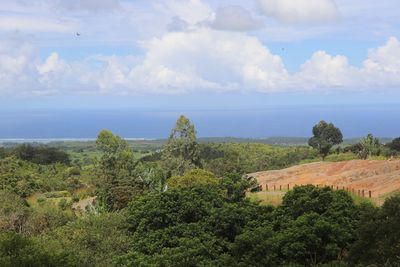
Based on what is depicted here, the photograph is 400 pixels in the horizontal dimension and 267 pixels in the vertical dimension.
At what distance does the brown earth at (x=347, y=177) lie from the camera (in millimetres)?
29078

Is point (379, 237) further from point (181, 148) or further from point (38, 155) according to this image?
point (38, 155)

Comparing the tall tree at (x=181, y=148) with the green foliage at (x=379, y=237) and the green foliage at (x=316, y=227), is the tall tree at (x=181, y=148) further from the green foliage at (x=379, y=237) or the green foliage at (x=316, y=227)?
the green foliage at (x=379, y=237)

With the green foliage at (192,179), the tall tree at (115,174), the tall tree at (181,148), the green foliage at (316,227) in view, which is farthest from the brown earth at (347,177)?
the tall tree at (115,174)

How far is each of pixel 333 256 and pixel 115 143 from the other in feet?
76.6

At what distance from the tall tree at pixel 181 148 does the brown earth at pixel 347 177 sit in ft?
20.9

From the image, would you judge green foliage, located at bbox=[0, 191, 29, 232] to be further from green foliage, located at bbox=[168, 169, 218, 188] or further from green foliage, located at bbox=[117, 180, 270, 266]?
green foliage, located at bbox=[168, 169, 218, 188]

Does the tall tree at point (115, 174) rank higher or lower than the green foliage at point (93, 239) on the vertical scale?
higher

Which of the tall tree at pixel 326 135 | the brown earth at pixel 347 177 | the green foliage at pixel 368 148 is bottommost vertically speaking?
the brown earth at pixel 347 177

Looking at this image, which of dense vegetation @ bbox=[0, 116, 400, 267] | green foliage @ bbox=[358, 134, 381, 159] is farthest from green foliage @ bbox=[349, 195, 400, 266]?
green foliage @ bbox=[358, 134, 381, 159]

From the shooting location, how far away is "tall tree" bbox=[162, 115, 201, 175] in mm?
41969

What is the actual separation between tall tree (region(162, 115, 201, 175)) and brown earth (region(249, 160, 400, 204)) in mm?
6364

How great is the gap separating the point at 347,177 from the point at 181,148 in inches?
555

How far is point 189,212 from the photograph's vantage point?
20.6 meters

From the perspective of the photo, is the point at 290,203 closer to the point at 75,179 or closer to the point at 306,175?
the point at 306,175
